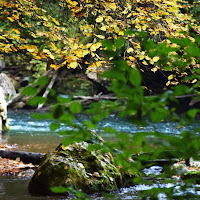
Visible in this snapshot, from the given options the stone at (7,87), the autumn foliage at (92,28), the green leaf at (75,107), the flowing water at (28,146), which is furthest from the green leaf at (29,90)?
the stone at (7,87)

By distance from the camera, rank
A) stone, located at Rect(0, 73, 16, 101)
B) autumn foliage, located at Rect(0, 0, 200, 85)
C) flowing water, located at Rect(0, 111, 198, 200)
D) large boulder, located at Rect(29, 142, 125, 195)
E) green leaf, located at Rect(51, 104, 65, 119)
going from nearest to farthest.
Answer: green leaf, located at Rect(51, 104, 65, 119) → autumn foliage, located at Rect(0, 0, 200, 85) → flowing water, located at Rect(0, 111, 198, 200) → large boulder, located at Rect(29, 142, 125, 195) → stone, located at Rect(0, 73, 16, 101)

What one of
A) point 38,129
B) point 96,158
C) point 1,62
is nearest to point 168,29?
point 96,158

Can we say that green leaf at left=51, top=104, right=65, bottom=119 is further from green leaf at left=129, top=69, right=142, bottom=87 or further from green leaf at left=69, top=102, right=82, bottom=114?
green leaf at left=129, top=69, right=142, bottom=87

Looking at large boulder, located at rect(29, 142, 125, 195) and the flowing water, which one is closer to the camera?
the flowing water

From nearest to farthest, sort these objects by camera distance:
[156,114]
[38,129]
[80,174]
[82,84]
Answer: [156,114] → [80,174] → [38,129] → [82,84]

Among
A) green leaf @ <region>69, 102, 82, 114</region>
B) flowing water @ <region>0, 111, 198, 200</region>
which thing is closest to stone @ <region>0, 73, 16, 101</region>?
flowing water @ <region>0, 111, 198, 200</region>

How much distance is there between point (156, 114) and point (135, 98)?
8 cm

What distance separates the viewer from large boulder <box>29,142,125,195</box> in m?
4.76

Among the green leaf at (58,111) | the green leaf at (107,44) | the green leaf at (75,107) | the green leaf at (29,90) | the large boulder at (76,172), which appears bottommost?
the large boulder at (76,172)

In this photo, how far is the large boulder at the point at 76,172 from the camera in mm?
4758

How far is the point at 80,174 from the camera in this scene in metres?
4.93

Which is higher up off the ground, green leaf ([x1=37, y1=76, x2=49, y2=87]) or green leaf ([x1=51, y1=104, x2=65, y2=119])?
green leaf ([x1=37, y1=76, x2=49, y2=87])

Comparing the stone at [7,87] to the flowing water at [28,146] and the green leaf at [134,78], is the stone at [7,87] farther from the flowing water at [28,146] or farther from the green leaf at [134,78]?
the green leaf at [134,78]

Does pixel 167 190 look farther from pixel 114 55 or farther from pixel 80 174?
pixel 80 174
